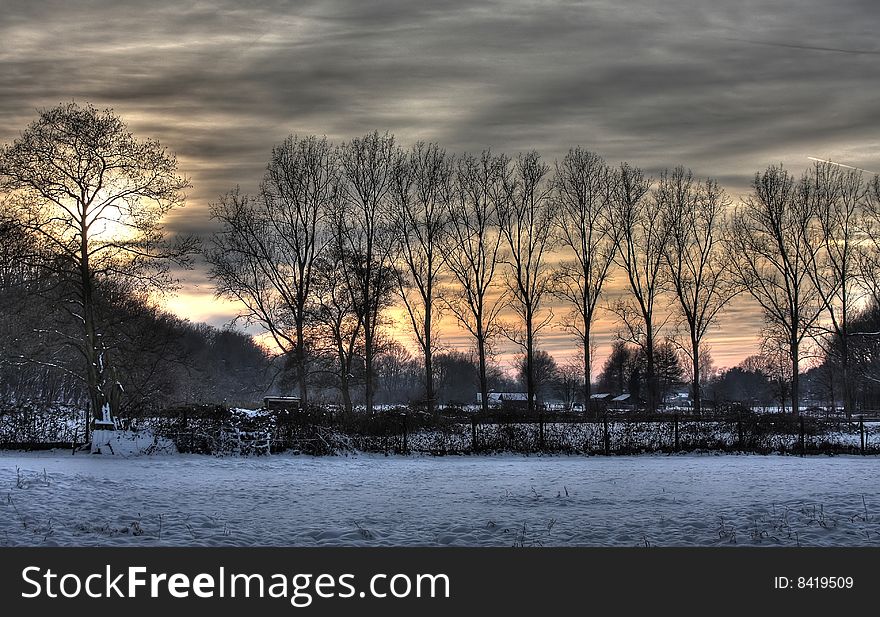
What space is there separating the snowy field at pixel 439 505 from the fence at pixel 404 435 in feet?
16.1

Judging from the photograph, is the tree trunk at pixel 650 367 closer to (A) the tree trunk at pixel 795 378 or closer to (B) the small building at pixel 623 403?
(A) the tree trunk at pixel 795 378

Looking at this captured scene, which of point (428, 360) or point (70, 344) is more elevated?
point (70, 344)

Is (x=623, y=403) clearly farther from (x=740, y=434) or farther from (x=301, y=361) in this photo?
(x=740, y=434)

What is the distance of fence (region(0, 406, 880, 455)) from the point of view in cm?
3123

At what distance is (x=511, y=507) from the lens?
52.2 feet

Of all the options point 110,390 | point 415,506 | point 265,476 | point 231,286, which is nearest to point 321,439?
point 265,476

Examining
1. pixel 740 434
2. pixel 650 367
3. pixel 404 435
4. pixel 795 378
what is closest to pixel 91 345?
pixel 404 435

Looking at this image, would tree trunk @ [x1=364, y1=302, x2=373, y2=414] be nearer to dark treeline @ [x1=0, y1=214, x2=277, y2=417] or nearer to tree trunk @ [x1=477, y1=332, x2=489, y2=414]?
dark treeline @ [x1=0, y1=214, x2=277, y2=417]

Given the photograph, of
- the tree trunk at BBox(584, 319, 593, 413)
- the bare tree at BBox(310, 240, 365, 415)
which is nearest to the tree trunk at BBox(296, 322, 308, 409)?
the bare tree at BBox(310, 240, 365, 415)

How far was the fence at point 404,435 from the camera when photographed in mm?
31234

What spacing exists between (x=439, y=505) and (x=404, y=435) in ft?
51.9

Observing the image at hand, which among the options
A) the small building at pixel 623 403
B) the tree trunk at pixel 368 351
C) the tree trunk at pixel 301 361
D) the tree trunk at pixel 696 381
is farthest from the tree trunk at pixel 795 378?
the tree trunk at pixel 301 361

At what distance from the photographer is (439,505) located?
52.9 feet
